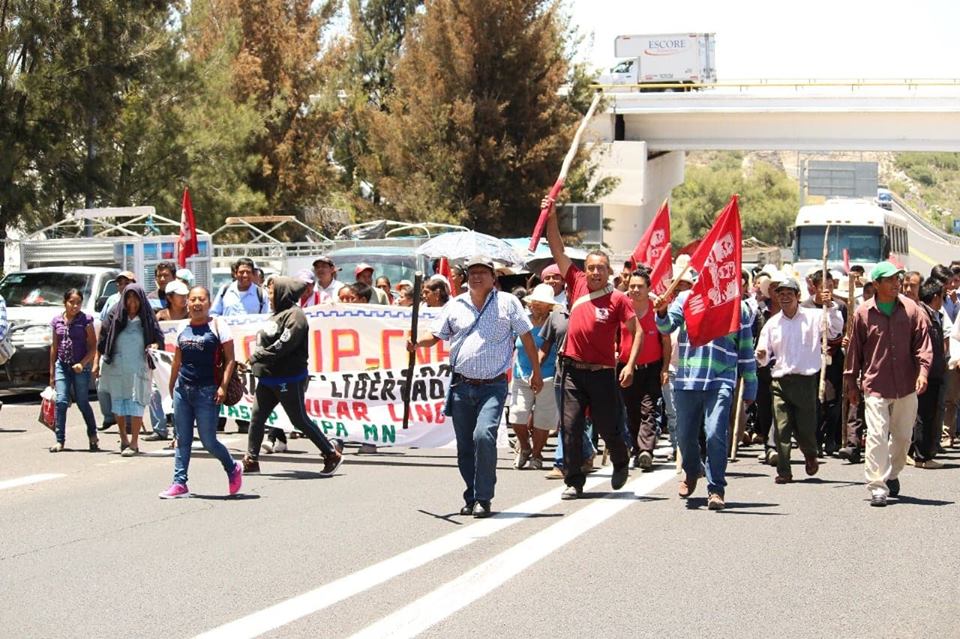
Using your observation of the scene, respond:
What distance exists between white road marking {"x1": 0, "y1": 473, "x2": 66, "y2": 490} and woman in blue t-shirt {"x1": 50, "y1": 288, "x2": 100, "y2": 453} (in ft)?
5.51

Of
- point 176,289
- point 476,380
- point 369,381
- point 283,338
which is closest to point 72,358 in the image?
point 176,289

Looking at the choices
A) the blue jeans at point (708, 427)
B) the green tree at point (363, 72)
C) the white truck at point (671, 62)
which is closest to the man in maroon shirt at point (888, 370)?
the blue jeans at point (708, 427)

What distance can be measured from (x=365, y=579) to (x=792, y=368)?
5.41 metres

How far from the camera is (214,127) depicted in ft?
125

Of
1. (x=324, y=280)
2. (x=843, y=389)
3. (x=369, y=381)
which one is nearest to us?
(x=369, y=381)

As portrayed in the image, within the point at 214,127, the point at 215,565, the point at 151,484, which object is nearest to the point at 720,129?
the point at 214,127

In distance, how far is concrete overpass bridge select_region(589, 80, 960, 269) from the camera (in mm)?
51531

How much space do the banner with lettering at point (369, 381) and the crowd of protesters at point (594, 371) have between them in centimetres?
35

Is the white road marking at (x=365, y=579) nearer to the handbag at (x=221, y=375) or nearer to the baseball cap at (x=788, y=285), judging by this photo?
the handbag at (x=221, y=375)

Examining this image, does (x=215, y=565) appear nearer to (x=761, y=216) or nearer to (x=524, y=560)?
(x=524, y=560)

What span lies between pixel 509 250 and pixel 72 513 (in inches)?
576

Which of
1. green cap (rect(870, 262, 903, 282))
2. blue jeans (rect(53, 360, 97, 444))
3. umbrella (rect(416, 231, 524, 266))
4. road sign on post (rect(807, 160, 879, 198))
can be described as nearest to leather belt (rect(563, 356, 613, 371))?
green cap (rect(870, 262, 903, 282))

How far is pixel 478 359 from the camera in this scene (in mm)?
10844

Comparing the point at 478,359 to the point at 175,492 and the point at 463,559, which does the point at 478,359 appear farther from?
the point at 175,492
